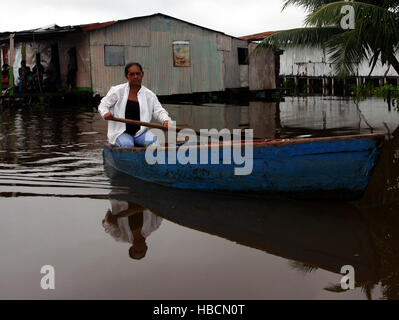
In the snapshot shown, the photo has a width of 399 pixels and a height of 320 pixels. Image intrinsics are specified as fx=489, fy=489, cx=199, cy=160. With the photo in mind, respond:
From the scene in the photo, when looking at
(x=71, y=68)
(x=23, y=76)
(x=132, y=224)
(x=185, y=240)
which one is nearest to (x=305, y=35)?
(x=71, y=68)

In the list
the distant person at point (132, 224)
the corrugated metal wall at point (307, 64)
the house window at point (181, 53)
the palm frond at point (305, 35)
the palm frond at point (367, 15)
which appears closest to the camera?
the distant person at point (132, 224)

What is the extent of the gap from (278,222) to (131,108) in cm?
238

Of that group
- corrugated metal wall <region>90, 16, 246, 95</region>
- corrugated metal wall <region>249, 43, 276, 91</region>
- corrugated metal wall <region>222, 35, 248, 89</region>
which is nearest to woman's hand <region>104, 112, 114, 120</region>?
corrugated metal wall <region>90, 16, 246, 95</region>

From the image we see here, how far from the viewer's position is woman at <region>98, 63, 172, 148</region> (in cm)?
543

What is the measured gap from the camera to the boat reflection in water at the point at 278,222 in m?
3.31

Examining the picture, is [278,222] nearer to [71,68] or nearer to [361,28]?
[361,28]

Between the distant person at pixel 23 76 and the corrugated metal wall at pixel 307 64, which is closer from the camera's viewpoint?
the distant person at pixel 23 76

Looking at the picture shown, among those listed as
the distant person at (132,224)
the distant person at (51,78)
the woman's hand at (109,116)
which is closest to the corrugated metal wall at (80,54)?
the distant person at (51,78)

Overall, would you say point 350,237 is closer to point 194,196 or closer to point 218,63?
point 194,196

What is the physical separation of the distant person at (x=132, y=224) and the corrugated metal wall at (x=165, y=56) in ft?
45.4

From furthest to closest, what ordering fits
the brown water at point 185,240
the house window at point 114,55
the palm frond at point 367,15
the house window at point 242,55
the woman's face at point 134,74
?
1. the house window at point 242,55
2. the house window at point 114,55
3. the palm frond at point 367,15
4. the woman's face at point 134,74
5. the brown water at point 185,240

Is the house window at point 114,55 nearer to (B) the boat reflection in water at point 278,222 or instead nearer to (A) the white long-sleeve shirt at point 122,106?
(A) the white long-sleeve shirt at point 122,106

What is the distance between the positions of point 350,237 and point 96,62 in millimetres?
15306

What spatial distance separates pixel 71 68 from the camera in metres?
17.9
